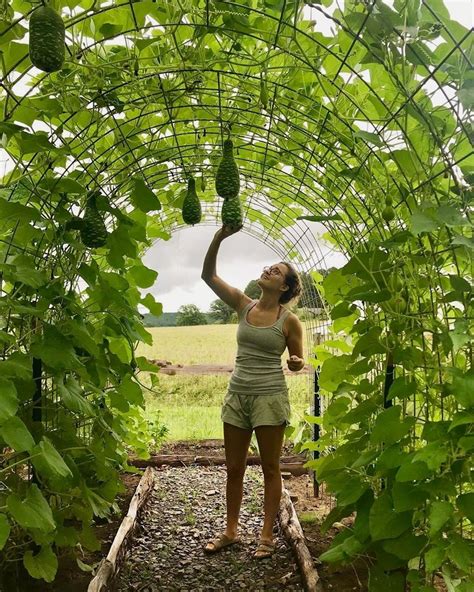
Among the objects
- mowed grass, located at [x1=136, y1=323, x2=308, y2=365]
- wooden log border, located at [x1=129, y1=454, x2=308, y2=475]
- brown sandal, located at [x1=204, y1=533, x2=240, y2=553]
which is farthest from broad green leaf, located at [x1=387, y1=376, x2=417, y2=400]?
mowed grass, located at [x1=136, y1=323, x2=308, y2=365]

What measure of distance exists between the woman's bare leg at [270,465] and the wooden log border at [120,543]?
805 mm

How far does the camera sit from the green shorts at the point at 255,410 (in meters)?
3.46

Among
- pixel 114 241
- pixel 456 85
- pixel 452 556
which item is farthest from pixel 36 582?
pixel 456 85

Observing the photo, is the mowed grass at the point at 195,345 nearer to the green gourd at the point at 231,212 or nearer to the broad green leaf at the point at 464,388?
the green gourd at the point at 231,212

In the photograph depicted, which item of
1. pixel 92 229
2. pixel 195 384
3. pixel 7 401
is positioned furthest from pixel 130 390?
pixel 195 384

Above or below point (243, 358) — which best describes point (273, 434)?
below

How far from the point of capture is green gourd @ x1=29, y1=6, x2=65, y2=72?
1.39 metres

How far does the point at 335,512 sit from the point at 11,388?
144cm

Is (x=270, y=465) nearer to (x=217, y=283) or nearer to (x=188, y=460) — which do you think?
(x=217, y=283)

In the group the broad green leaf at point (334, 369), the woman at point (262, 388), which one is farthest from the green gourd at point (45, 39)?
the woman at point (262, 388)

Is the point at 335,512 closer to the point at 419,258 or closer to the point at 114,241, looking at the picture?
the point at 419,258

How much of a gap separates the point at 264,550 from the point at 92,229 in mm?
2223

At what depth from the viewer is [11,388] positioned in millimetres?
1579

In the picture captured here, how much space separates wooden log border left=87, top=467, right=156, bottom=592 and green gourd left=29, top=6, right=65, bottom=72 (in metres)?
2.11
